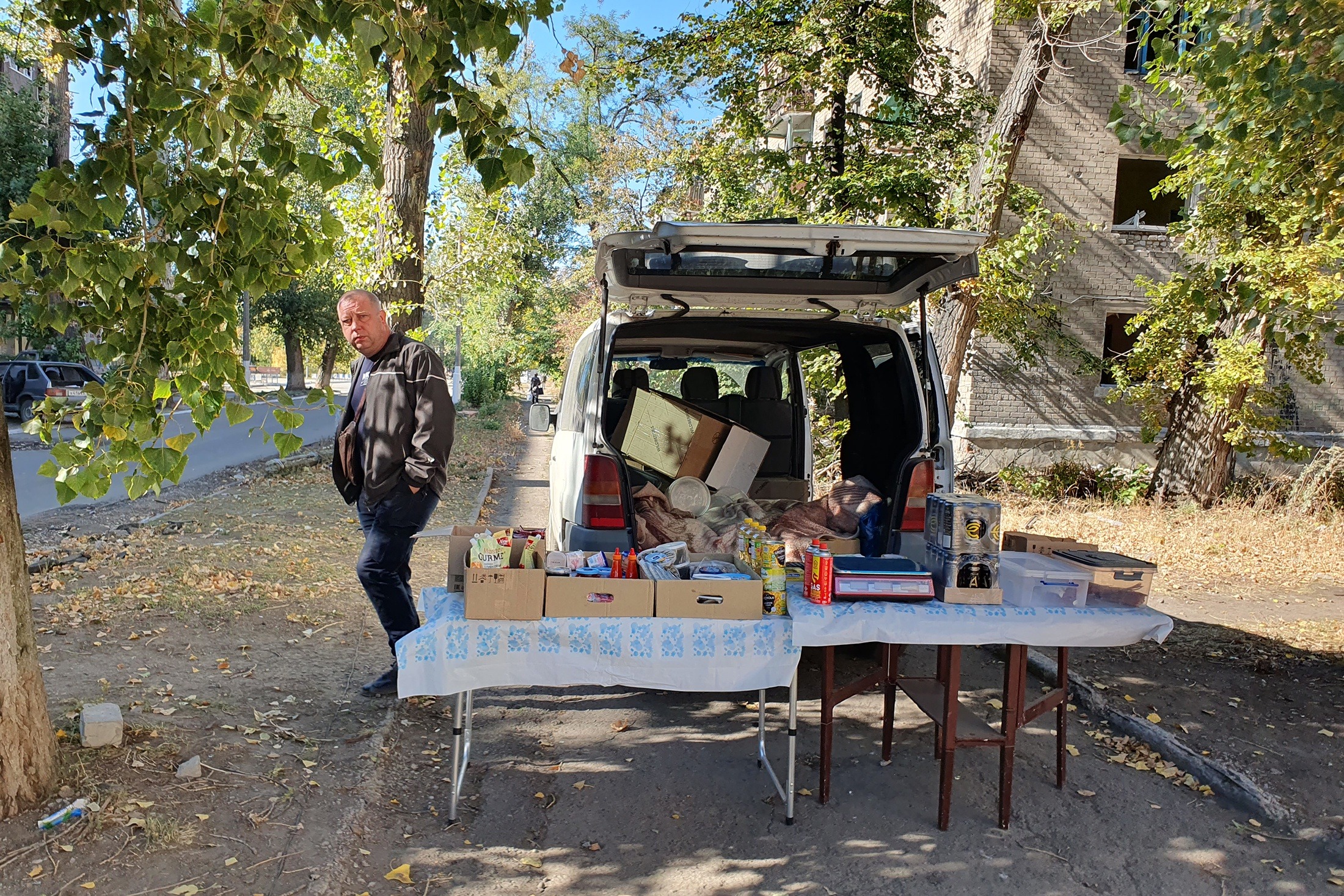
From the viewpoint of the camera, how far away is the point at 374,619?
6.67 meters

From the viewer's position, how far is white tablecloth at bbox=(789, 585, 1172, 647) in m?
3.65

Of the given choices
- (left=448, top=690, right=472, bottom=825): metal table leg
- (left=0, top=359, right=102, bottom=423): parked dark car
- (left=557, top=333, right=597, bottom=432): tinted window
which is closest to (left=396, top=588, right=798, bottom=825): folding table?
(left=448, top=690, right=472, bottom=825): metal table leg

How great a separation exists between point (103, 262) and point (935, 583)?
341 centimetres

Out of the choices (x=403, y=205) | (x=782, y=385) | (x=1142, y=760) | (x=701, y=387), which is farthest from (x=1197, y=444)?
(x=403, y=205)

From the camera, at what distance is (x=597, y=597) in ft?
11.9

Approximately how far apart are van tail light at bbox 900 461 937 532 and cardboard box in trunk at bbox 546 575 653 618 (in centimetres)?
192

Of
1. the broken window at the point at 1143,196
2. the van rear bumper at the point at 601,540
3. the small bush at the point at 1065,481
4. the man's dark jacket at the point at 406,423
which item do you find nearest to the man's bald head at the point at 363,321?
the man's dark jacket at the point at 406,423

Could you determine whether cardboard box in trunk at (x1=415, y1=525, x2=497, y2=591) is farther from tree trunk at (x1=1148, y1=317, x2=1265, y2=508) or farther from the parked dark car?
the parked dark car

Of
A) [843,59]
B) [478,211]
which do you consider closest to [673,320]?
[843,59]

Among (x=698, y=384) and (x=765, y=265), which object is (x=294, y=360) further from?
(x=765, y=265)

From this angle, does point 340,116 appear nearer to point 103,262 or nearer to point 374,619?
point 374,619

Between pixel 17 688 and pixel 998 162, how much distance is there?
10507mm

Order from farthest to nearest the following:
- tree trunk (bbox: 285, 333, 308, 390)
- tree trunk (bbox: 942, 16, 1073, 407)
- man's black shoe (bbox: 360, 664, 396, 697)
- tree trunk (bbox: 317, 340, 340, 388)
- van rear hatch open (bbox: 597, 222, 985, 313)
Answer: tree trunk (bbox: 285, 333, 308, 390) < tree trunk (bbox: 317, 340, 340, 388) < tree trunk (bbox: 942, 16, 1073, 407) < man's black shoe (bbox: 360, 664, 396, 697) < van rear hatch open (bbox: 597, 222, 985, 313)

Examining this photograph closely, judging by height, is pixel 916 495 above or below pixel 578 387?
below
